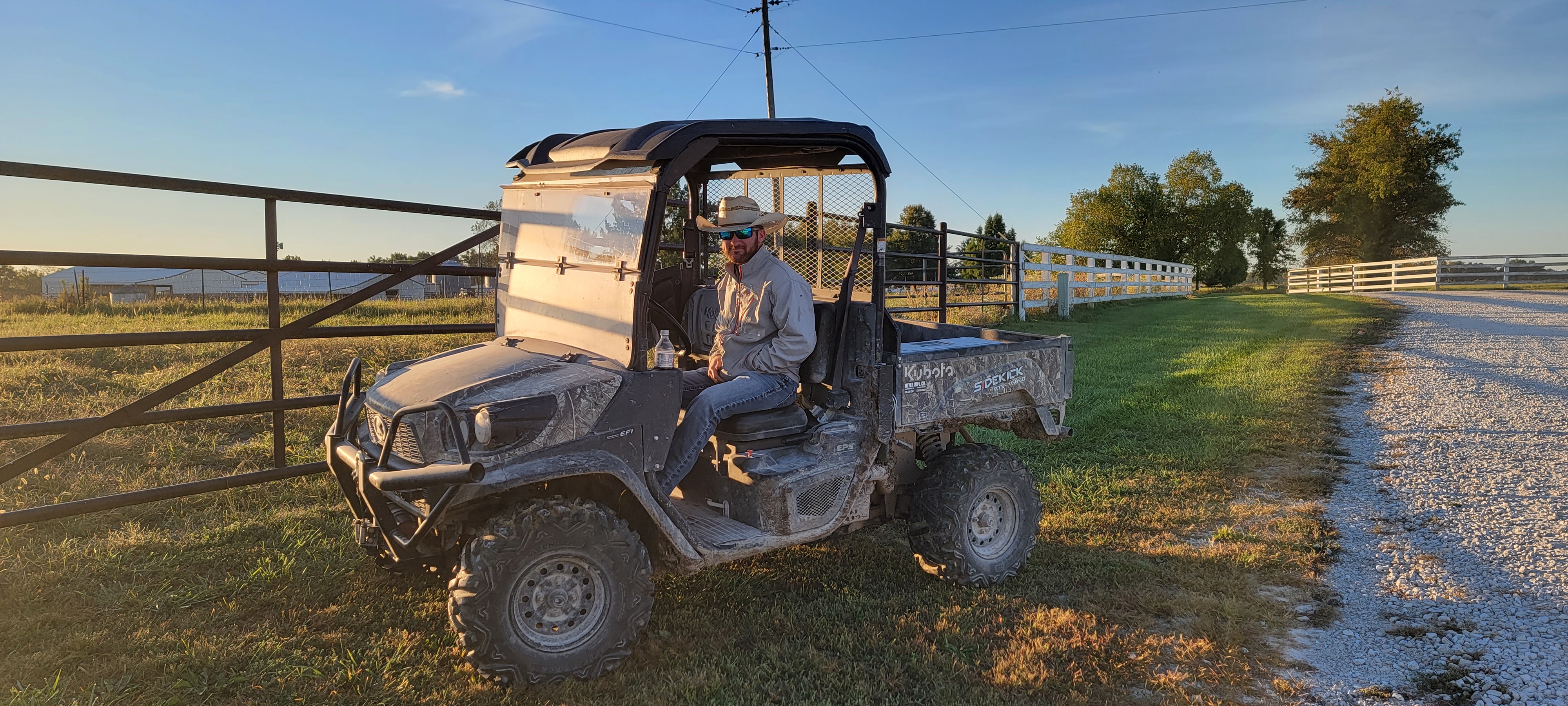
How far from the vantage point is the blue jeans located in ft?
12.6

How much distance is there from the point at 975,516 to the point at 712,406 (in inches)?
66.2

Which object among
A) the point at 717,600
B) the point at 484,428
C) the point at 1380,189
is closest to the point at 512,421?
the point at 484,428

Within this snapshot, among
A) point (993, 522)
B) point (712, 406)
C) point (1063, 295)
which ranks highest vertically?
point (1063, 295)

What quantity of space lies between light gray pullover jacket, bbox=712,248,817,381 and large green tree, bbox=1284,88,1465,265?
50.7 metres

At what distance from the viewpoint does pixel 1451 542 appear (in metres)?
5.09

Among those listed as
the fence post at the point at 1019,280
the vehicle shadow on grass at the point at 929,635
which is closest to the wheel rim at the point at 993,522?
the vehicle shadow on grass at the point at 929,635

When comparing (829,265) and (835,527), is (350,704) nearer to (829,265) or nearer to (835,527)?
(835,527)

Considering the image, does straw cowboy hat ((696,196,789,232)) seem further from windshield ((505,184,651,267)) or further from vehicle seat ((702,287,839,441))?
windshield ((505,184,651,267))

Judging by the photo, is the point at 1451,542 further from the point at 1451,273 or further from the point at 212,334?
Answer: the point at 1451,273

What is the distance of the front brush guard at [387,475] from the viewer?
3.21 metres

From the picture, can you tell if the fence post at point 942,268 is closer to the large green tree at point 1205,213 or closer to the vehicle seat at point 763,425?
the vehicle seat at point 763,425

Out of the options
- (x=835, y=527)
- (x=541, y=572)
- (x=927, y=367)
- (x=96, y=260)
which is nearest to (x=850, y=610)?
(x=835, y=527)

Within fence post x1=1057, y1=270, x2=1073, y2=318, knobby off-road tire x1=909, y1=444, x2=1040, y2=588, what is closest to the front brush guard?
knobby off-road tire x1=909, y1=444, x2=1040, y2=588

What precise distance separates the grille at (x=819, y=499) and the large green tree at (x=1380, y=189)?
50.7 meters
